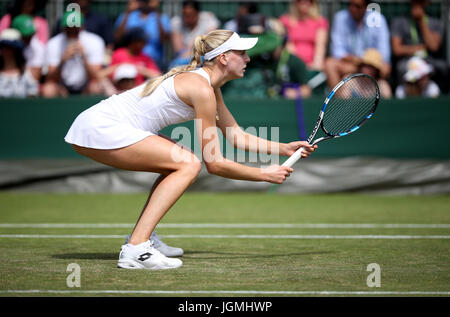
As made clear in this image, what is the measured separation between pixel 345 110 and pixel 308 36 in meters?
5.52

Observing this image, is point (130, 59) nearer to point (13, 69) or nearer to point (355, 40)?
point (13, 69)

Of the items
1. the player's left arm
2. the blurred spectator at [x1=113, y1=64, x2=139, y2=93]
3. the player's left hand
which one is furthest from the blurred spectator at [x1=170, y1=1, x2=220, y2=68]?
the player's left hand

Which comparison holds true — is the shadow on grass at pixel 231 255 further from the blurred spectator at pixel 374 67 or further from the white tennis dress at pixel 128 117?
the blurred spectator at pixel 374 67

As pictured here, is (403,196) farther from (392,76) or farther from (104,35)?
(104,35)

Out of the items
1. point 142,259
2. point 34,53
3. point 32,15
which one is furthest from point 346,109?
point 32,15

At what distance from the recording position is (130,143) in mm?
5391

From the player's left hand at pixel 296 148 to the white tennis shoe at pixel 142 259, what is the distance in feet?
3.97

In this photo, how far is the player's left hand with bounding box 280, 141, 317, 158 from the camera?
5523mm

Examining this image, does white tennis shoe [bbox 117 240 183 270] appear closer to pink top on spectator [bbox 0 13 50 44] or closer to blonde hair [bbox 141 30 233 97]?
blonde hair [bbox 141 30 233 97]

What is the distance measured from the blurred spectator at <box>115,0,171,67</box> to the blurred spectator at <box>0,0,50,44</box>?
113 cm

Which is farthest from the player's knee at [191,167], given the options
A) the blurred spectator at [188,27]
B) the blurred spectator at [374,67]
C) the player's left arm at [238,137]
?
the blurred spectator at [188,27]

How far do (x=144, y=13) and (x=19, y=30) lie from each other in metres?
1.90

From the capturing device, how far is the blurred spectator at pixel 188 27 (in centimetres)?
1195
